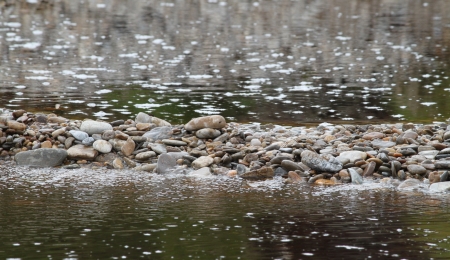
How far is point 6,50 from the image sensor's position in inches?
1115

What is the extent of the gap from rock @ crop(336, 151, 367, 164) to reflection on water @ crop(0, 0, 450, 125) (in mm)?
4282

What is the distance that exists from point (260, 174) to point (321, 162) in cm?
97

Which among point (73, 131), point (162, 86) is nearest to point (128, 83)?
point (162, 86)

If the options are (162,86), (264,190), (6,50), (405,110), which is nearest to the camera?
(264,190)

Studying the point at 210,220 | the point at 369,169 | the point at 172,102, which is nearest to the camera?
the point at 210,220

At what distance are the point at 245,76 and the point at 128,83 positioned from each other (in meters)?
3.68

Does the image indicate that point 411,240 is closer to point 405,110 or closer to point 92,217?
point 92,217

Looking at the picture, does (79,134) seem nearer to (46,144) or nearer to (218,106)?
(46,144)

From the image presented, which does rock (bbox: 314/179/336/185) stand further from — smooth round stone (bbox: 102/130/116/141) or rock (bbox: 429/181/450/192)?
smooth round stone (bbox: 102/130/116/141)

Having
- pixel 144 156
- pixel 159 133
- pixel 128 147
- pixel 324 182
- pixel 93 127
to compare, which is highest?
pixel 93 127

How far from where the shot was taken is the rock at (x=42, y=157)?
491 inches

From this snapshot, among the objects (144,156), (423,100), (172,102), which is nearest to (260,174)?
(144,156)

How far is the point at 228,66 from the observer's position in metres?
24.3

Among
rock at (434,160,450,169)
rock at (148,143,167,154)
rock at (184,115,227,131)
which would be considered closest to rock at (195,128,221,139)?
rock at (184,115,227,131)
